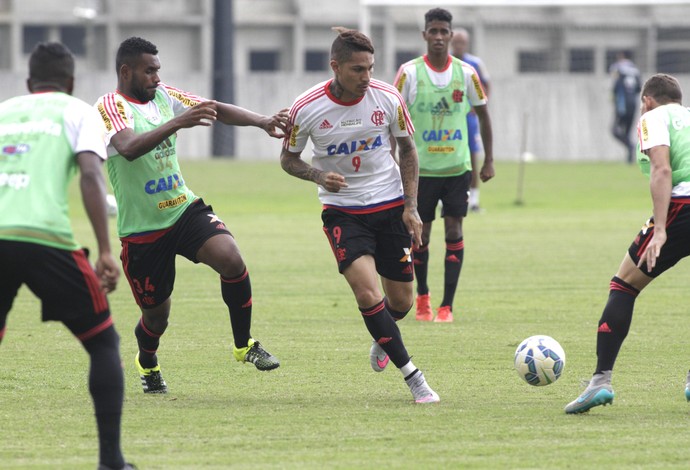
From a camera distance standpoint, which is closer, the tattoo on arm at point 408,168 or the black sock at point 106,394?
the black sock at point 106,394

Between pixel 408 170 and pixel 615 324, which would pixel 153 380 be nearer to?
pixel 408 170

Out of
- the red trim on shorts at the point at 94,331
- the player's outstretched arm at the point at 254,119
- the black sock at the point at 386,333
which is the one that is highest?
the player's outstretched arm at the point at 254,119

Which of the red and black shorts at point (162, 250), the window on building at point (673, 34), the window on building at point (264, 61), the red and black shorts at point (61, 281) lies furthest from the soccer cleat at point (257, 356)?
the window on building at point (264, 61)

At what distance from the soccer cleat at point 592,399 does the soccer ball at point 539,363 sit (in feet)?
2.09

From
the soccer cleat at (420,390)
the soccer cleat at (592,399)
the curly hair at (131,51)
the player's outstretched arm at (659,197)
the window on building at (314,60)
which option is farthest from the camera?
the window on building at (314,60)

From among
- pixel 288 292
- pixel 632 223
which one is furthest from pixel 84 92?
pixel 288 292

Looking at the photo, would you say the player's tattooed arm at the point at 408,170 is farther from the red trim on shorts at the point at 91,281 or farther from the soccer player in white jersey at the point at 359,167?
the red trim on shorts at the point at 91,281

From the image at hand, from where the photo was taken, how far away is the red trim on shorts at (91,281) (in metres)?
5.61

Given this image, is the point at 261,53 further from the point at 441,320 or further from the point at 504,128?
the point at 441,320

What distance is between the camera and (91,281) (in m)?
5.62

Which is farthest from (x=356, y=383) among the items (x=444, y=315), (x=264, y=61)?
(x=264, y=61)

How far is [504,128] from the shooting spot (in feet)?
126

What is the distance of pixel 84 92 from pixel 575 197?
19461mm

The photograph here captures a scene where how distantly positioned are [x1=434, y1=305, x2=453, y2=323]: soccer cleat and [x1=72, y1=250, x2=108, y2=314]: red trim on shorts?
5777mm
